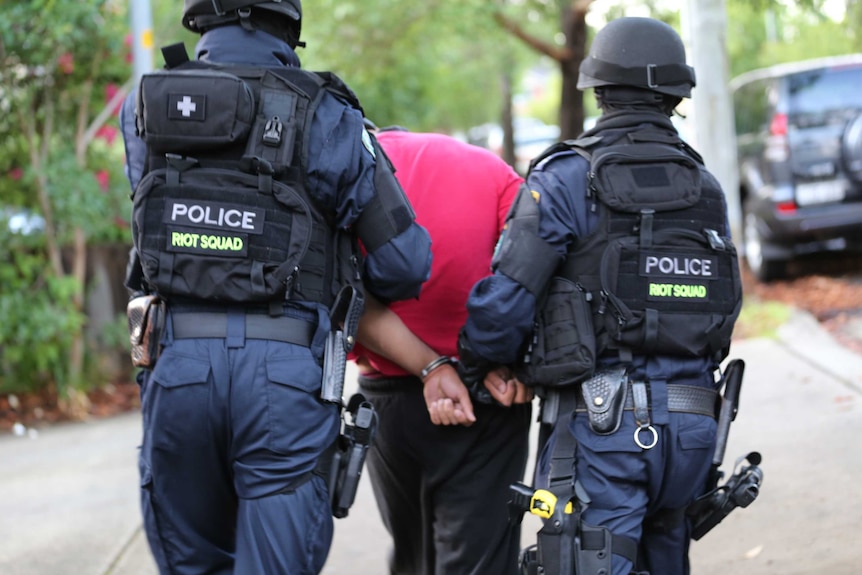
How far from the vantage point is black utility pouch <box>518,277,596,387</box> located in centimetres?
304

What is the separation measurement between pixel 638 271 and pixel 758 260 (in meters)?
8.59

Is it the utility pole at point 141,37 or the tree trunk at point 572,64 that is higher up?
the tree trunk at point 572,64

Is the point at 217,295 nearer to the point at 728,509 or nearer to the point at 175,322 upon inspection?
the point at 175,322

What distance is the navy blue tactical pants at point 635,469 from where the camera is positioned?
2.99 m

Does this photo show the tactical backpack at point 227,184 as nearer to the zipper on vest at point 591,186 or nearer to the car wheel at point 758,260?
the zipper on vest at point 591,186

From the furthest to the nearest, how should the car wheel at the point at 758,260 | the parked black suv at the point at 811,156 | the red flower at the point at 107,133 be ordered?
the car wheel at the point at 758,260 → the parked black suv at the point at 811,156 → the red flower at the point at 107,133

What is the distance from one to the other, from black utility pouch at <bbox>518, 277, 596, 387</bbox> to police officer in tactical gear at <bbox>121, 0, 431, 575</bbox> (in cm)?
59

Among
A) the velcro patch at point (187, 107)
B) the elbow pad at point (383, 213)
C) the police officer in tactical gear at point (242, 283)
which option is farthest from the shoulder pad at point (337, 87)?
the velcro patch at point (187, 107)

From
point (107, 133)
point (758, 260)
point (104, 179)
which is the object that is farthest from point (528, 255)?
point (758, 260)

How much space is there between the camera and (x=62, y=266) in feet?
26.9

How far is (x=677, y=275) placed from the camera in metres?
3.09

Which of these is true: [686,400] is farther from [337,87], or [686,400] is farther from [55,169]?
[55,169]

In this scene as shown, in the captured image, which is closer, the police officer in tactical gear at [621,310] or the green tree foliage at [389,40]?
the police officer in tactical gear at [621,310]

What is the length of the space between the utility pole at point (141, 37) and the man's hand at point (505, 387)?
4912 mm
